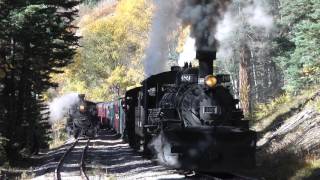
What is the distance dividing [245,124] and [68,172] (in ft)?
20.8

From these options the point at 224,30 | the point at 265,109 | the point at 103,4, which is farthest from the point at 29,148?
the point at 103,4

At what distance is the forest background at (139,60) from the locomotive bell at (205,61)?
483cm

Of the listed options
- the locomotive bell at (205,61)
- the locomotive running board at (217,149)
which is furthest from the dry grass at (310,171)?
the locomotive bell at (205,61)

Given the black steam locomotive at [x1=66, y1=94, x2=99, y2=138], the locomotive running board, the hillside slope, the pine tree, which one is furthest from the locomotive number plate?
the black steam locomotive at [x1=66, y1=94, x2=99, y2=138]

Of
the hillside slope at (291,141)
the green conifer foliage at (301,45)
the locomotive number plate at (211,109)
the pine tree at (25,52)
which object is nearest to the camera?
the hillside slope at (291,141)

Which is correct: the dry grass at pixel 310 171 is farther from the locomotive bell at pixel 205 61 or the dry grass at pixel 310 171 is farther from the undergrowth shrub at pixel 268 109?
the undergrowth shrub at pixel 268 109

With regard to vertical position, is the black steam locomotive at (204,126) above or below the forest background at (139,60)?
below

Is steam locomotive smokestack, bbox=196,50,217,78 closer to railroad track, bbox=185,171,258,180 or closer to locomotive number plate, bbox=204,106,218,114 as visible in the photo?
locomotive number plate, bbox=204,106,218,114

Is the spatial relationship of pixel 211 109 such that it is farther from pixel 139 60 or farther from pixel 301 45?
pixel 139 60

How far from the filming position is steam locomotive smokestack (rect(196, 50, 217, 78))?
13273 millimetres

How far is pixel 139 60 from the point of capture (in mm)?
58312

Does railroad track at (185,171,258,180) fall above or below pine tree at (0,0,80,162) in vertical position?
below

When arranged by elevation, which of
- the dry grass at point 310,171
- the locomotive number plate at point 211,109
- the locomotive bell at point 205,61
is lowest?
the dry grass at point 310,171

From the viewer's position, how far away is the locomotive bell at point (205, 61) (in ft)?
43.5
